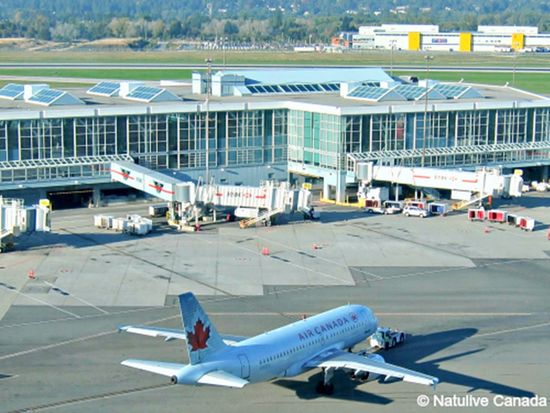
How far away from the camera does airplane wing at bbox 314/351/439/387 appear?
2212 inches

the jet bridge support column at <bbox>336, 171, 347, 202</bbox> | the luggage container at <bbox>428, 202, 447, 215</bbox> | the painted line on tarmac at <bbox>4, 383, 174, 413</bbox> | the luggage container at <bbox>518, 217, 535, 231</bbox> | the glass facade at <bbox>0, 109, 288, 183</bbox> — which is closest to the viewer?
the painted line on tarmac at <bbox>4, 383, 174, 413</bbox>

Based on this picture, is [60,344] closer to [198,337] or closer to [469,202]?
[198,337]

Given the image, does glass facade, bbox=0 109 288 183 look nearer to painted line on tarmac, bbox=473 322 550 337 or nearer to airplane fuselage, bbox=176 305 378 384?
painted line on tarmac, bbox=473 322 550 337

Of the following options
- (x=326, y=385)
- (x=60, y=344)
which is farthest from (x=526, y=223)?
(x=60, y=344)

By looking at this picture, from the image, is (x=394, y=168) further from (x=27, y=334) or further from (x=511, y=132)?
(x=27, y=334)

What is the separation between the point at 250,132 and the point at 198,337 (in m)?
82.7

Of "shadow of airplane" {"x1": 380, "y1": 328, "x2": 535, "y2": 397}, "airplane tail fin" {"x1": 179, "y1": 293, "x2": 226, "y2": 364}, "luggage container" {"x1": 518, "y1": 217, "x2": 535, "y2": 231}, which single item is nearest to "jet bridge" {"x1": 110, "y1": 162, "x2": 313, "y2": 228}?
"luggage container" {"x1": 518, "y1": 217, "x2": 535, "y2": 231}

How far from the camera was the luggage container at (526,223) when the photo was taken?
371 ft

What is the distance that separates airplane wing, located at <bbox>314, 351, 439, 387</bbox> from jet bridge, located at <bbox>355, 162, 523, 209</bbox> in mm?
61140

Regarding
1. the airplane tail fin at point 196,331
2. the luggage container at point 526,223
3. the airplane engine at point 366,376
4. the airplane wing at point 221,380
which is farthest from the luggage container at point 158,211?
the airplane wing at point 221,380

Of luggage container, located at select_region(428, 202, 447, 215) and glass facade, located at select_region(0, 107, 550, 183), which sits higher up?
glass facade, located at select_region(0, 107, 550, 183)

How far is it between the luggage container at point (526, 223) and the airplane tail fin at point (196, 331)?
64.7 m

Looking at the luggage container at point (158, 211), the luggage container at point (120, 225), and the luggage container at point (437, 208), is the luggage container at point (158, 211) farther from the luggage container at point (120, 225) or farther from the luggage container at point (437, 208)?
the luggage container at point (437, 208)

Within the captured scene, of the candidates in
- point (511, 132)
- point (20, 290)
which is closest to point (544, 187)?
point (511, 132)
